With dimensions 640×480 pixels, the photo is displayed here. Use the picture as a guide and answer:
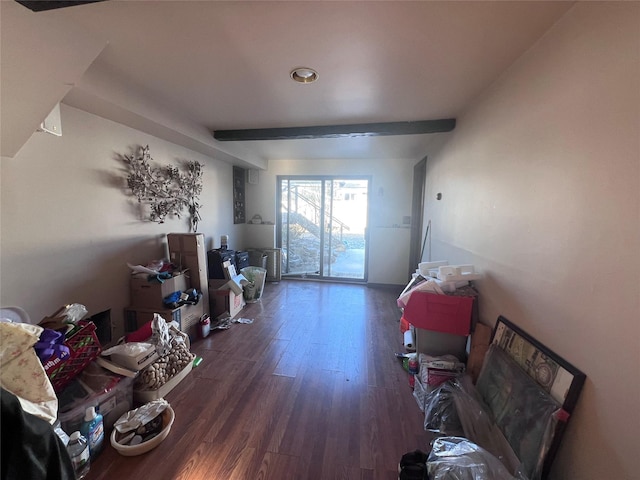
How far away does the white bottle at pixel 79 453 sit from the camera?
1201mm

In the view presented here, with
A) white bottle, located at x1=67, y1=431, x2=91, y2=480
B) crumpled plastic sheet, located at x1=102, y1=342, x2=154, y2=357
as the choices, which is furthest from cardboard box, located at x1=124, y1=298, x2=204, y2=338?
white bottle, located at x1=67, y1=431, x2=91, y2=480

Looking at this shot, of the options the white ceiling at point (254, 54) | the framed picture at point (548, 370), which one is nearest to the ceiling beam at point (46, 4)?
the white ceiling at point (254, 54)

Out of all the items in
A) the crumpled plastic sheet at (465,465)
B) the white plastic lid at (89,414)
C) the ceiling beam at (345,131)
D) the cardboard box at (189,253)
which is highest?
the ceiling beam at (345,131)

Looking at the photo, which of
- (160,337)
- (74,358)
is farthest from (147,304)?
(74,358)

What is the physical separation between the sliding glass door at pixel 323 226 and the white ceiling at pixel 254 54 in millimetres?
2437

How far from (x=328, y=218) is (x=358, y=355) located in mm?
Result: 2874

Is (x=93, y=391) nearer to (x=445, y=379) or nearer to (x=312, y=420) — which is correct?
(x=312, y=420)

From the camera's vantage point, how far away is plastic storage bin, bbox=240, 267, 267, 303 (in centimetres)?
369

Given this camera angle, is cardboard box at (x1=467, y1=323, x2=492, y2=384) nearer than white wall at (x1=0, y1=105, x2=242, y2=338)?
No

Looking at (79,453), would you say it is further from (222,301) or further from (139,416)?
(222,301)

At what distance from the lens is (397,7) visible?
1.08 meters

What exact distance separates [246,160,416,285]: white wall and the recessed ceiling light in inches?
112

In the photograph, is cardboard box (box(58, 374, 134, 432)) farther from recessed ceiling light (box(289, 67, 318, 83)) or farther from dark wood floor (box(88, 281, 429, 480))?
recessed ceiling light (box(289, 67, 318, 83))

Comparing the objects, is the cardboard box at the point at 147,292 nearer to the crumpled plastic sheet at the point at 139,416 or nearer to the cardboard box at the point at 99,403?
the cardboard box at the point at 99,403
